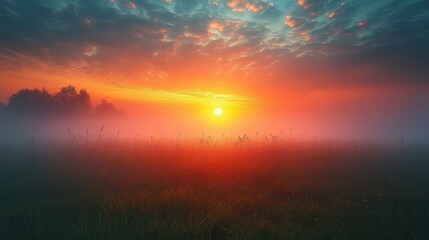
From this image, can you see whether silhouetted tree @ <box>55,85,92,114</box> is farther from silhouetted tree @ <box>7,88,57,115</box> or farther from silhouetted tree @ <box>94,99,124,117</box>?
silhouetted tree @ <box>94,99,124,117</box>

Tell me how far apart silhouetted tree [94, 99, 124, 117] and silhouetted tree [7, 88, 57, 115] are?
1140 centimetres

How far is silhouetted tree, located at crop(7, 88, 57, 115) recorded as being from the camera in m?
36.9

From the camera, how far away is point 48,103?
38.1 metres

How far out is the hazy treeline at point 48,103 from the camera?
121ft

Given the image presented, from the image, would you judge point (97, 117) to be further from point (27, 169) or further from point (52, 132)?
point (27, 169)

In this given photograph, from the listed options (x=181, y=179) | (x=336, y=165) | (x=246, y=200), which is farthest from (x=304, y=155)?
(x=246, y=200)

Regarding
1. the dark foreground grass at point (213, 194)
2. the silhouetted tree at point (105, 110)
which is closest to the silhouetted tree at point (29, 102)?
the silhouetted tree at point (105, 110)

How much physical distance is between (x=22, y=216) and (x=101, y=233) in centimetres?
266

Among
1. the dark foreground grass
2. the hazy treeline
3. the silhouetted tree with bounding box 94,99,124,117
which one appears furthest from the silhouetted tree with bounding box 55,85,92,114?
the dark foreground grass

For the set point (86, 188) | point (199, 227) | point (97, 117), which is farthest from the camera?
point (97, 117)

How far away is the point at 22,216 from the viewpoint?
597cm

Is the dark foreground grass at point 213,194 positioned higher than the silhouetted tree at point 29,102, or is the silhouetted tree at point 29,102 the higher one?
the silhouetted tree at point 29,102

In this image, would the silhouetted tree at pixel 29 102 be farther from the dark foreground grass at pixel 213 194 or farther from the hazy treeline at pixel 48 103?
the dark foreground grass at pixel 213 194

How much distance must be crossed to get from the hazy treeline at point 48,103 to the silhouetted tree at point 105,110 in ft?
23.4
